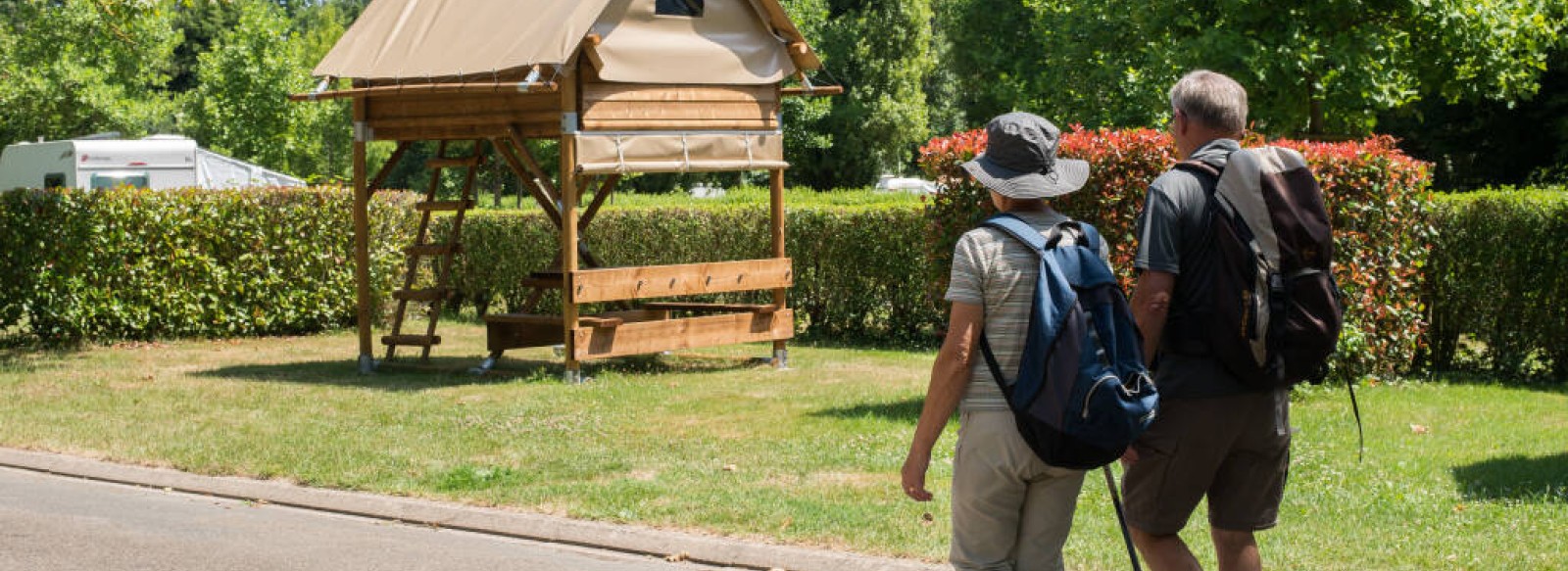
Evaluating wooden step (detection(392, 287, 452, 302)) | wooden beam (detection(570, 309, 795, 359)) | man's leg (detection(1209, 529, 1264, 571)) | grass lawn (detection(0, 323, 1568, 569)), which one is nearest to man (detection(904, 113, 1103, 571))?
man's leg (detection(1209, 529, 1264, 571))

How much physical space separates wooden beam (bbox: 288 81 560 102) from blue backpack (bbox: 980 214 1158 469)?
9.13 meters

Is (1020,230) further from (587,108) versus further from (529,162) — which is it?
(529,162)

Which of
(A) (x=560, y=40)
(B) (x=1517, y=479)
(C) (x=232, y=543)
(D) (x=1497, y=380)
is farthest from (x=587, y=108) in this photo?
(D) (x=1497, y=380)

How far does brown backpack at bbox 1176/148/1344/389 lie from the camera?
4.68m

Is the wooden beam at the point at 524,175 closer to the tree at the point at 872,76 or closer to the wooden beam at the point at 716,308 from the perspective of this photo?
the wooden beam at the point at 716,308

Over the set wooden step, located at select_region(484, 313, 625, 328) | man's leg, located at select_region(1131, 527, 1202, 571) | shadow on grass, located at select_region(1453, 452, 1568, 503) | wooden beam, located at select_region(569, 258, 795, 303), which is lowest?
shadow on grass, located at select_region(1453, 452, 1568, 503)

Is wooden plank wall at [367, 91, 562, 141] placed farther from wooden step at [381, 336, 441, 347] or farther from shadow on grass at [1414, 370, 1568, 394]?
shadow on grass at [1414, 370, 1568, 394]

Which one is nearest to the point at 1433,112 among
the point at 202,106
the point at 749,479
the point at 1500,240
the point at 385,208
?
the point at 1500,240

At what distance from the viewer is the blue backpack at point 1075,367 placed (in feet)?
14.3

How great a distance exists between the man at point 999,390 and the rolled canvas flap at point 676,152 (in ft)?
30.1

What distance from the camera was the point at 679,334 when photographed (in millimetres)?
14930

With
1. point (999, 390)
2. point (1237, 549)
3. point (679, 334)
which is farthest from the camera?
point (679, 334)

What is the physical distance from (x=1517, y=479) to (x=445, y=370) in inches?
383

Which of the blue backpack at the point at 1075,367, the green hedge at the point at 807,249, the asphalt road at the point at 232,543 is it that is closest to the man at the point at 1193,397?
the blue backpack at the point at 1075,367
